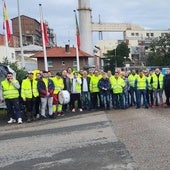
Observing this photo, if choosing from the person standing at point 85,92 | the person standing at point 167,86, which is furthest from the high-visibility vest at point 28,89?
the person standing at point 167,86

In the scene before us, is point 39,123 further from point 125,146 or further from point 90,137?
point 125,146

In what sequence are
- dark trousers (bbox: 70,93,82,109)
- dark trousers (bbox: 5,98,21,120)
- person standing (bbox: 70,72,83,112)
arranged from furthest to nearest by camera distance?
dark trousers (bbox: 70,93,82,109) → person standing (bbox: 70,72,83,112) → dark trousers (bbox: 5,98,21,120)

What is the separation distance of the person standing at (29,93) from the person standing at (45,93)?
19 cm

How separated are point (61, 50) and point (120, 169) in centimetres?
7901

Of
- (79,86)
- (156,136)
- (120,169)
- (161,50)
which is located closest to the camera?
(120,169)

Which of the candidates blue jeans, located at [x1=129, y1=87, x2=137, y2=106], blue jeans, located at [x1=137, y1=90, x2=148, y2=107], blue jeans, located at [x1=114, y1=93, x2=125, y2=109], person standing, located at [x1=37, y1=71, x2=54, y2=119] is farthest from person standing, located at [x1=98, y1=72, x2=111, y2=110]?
person standing, located at [x1=37, y1=71, x2=54, y2=119]

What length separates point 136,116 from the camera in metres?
15.5

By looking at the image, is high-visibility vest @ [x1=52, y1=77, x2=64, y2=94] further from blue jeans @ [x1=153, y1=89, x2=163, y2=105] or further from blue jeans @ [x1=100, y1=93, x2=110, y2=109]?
blue jeans @ [x1=153, y1=89, x2=163, y2=105]

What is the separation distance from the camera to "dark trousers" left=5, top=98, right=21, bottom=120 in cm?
1584

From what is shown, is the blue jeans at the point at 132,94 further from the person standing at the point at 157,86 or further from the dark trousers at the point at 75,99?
the dark trousers at the point at 75,99

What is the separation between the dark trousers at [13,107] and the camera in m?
15.8

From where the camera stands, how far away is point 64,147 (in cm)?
1003

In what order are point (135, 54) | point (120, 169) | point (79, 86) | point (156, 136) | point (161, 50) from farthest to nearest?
point (135, 54) → point (161, 50) → point (79, 86) → point (156, 136) → point (120, 169)

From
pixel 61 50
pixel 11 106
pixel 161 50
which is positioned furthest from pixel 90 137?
pixel 161 50
